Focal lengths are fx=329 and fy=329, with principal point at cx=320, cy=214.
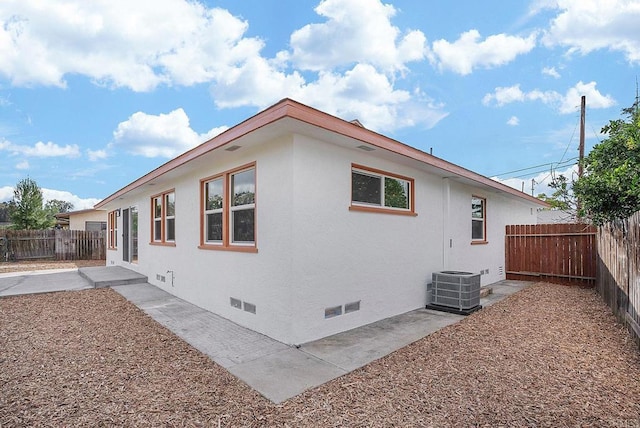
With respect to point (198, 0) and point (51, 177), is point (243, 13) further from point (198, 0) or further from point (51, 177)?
point (51, 177)

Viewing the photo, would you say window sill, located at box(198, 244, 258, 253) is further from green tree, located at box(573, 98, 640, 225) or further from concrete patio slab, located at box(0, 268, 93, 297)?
green tree, located at box(573, 98, 640, 225)

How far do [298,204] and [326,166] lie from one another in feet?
2.47

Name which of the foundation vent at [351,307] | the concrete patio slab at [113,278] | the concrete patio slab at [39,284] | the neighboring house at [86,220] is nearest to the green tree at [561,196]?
the foundation vent at [351,307]

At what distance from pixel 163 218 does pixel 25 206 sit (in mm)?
17841

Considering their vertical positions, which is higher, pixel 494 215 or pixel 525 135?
pixel 525 135

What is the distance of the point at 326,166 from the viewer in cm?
456

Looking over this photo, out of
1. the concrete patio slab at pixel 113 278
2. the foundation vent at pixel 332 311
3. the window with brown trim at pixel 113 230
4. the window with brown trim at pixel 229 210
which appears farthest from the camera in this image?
the window with brown trim at pixel 113 230

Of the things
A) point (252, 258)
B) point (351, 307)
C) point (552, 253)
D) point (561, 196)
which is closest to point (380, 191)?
point (351, 307)

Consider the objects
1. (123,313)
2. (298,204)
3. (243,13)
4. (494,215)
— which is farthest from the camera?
(494,215)

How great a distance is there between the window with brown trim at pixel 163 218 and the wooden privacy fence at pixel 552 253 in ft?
32.4

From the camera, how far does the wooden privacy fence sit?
913 centimetres

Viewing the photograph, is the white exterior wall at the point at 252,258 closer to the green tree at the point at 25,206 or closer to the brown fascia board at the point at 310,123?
the brown fascia board at the point at 310,123

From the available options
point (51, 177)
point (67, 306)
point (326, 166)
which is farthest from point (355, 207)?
point (51, 177)

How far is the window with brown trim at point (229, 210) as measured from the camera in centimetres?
506
